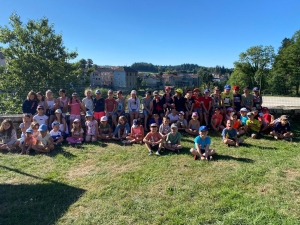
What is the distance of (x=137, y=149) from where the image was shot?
20.8ft

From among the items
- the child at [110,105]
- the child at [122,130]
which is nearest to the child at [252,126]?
the child at [122,130]

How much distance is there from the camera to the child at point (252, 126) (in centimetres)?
752

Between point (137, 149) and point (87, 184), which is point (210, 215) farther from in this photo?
point (137, 149)

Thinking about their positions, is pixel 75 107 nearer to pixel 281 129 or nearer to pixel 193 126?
pixel 193 126

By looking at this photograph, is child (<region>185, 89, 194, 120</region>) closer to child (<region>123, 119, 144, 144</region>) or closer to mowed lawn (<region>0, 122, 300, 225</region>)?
child (<region>123, 119, 144, 144</region>)

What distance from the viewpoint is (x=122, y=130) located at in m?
7.55

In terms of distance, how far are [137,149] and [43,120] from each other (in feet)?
11.1

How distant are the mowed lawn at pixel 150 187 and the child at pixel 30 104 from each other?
1.90 m

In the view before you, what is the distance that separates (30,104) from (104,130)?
273 cm

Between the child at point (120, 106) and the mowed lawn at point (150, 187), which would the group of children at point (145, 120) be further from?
the mowed lawn at point (150, 187)

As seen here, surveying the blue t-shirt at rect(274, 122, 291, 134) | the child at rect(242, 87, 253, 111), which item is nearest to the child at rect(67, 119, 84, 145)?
the child at rect(242, 87, 253, 111)

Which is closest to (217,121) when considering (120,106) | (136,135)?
(136,135)

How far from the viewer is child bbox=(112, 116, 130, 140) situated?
24.1 feet

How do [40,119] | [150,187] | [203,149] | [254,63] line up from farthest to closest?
[254,63], [40,119], [203,149], [150,187]
